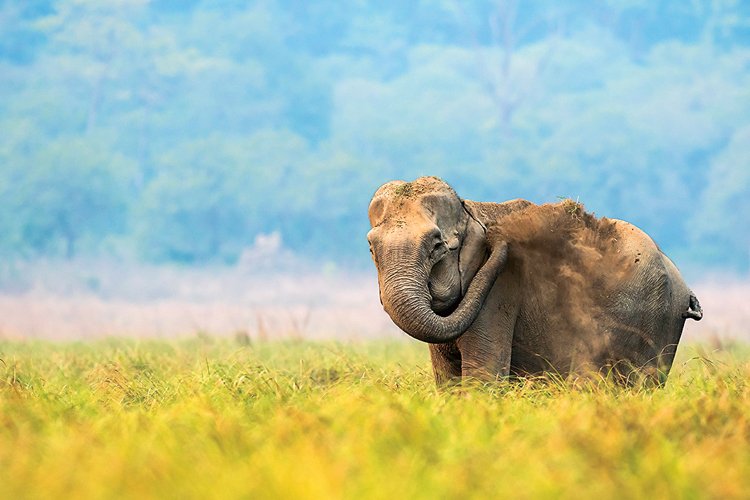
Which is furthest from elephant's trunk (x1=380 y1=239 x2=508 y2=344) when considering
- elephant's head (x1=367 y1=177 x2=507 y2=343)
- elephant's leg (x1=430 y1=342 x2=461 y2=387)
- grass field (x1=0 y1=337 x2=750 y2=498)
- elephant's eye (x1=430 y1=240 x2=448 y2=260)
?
elephant's leg (x1=430 y1=342 x2=461 y2=387)

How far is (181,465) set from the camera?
5.41 m

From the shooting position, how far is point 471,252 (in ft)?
30.3

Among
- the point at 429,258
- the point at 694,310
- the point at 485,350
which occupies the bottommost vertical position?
the point at 485,350

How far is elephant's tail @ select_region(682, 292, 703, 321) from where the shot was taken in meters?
10.7

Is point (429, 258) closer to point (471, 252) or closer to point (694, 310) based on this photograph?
point (471, 252)

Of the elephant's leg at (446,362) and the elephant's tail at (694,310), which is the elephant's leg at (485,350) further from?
the elephant's tail at (694,310)

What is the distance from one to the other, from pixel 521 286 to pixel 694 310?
216 cm

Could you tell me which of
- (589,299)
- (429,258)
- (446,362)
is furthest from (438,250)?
(589,299)

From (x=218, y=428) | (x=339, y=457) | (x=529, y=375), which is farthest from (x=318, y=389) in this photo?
(x=339, y=457)

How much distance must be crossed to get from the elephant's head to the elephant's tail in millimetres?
2283

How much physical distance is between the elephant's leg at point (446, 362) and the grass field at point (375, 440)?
0.36 meters

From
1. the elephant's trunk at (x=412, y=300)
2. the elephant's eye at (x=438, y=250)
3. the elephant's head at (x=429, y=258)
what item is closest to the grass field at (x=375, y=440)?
→ the elephant's trunk at (x=412, y=300)

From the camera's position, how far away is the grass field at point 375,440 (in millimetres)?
4957

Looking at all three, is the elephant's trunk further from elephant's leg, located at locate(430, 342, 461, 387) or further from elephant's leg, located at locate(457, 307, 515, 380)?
elephant's leg, located at locate(430, 342, 461, 387)
